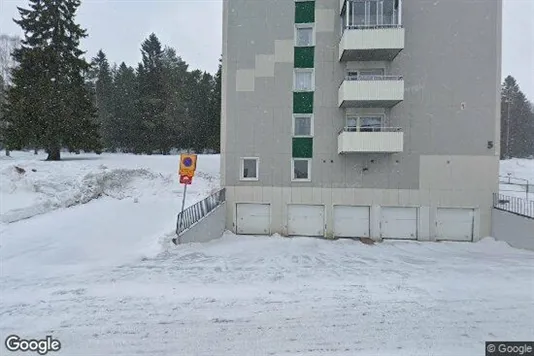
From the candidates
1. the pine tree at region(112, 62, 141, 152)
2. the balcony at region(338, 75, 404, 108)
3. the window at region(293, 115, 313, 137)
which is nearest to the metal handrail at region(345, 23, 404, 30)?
the balcony at region(338, 75, 404, 108)

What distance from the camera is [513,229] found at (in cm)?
1363

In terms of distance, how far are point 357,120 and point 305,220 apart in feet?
19.4

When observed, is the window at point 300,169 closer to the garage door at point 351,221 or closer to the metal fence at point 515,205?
the garage door at point 351,221

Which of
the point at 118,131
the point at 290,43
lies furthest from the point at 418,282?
the point at 118,131

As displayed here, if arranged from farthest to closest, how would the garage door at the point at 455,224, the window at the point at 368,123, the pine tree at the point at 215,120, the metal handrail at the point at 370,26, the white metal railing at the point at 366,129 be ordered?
the pine tree at the point at 215,120 < the window at the point at 368,123 < the garage door at the point at 455,224 < the white metal railing at the point at 366,129 < the metal handrail at the point at 370,26

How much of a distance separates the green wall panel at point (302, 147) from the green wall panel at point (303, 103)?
143 centimetres

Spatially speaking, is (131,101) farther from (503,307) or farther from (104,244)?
(503,307)

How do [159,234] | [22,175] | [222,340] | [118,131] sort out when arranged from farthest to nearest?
[118,131] → [22,175] → [159,234] → [222,340]

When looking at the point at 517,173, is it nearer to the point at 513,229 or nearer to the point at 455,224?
the point at 455,224

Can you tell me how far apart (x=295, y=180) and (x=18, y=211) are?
12.6 metres

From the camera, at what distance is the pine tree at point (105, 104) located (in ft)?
131

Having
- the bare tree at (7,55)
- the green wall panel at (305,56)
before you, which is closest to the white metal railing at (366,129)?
the green wall panel at (305,56)

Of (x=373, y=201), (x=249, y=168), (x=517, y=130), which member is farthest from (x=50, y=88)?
(x=517, y=130)

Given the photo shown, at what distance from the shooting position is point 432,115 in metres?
15.4
